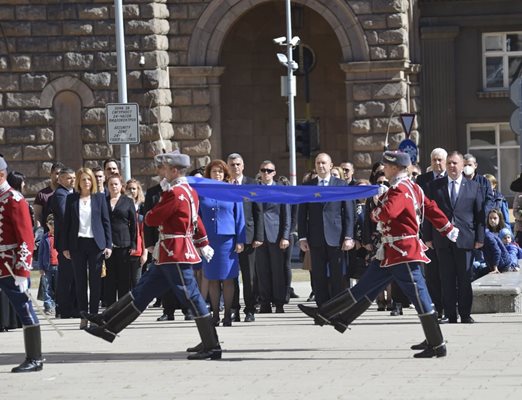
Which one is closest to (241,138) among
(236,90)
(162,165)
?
(236,90)

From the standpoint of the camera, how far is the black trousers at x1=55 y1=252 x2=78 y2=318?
800 inches

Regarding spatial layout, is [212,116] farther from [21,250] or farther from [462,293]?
[21,250]

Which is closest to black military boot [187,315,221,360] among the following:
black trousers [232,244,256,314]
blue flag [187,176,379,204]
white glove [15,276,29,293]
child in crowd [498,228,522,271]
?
white glove [15,276,29,293]

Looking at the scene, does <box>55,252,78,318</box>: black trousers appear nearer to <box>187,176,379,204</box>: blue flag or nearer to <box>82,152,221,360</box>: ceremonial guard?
<box>187,176,379,204</box>: blue flag

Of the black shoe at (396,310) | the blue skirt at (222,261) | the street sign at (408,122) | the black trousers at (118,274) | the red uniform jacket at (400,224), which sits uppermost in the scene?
the street sign at (408,122)

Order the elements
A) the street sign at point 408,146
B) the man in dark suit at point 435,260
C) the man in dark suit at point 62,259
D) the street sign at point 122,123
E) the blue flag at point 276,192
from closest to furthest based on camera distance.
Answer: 1. the blue flag at point 276,192
2. the man in dark suit at point 435,260
3. the man in dark suit at point 62,259
4. the street sign at point 122,123
5. the street sign at point 408,146

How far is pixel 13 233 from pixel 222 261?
4.45 meters

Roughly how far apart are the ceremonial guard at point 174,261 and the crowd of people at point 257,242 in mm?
2082

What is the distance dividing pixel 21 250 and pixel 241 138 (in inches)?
1055

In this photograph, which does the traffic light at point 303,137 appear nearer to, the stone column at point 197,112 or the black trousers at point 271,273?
the stone column at point 197,112

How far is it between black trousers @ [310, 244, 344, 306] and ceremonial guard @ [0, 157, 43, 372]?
5.47 m

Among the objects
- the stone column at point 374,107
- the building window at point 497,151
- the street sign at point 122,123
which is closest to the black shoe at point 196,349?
the street sign at point 122,123

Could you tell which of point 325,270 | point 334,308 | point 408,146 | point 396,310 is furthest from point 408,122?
point 334,308

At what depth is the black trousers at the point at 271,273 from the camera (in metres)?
20.6
